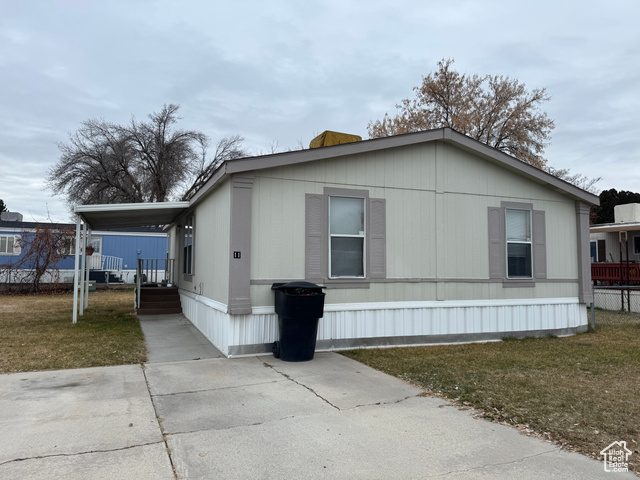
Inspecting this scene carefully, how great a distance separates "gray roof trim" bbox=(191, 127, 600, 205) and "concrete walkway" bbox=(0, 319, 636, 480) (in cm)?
310

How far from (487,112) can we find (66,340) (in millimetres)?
23794

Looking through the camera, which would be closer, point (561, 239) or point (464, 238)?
point (464, 238)

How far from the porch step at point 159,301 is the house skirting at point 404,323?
3117 mm

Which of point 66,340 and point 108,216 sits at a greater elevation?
point 108,216

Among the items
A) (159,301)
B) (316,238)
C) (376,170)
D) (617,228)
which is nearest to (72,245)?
(159,301)

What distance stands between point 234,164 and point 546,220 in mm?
6489

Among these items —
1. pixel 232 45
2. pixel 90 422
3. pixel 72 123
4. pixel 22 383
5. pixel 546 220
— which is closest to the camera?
pixel 90 422

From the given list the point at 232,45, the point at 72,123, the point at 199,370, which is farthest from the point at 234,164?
the point at 72,123

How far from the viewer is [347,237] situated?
24.5 feet

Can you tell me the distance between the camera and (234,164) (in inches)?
259

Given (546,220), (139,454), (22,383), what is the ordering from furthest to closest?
(546,220) → (22,383) → (139,454)

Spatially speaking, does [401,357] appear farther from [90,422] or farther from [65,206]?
[65,206]

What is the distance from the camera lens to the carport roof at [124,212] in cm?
909

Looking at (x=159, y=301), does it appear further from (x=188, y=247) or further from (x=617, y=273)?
(x=617, y=273)
